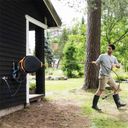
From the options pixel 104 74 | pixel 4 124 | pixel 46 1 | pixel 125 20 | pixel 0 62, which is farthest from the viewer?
pixel 125 20

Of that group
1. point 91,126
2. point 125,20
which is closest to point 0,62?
point 91,126

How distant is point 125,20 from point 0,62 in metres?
19.8

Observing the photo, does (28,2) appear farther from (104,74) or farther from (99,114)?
(99,114)

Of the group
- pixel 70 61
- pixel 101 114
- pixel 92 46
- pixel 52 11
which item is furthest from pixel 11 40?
pixel 70 61

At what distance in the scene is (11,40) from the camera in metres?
11.4

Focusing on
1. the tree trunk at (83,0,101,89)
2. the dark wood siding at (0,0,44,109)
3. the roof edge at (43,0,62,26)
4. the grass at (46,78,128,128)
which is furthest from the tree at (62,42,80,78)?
the dark wood siding at (0,0,44,109)

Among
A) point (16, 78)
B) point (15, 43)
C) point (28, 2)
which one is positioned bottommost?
point (16, 78)

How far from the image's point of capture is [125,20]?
29297 mm

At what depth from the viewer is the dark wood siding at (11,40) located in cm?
1084

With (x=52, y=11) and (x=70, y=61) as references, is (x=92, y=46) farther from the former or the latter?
(x=70, y=61)

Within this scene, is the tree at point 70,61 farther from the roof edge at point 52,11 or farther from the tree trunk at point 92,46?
the roof edge at point 52,11

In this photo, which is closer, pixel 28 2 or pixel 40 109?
pixel 40 109

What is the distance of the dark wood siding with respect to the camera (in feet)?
35.6

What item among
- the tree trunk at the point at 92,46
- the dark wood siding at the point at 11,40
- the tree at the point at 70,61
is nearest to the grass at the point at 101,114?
the tree trunk at the point at 92,46
